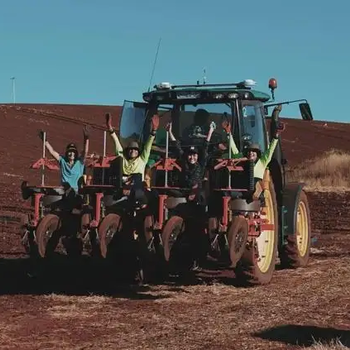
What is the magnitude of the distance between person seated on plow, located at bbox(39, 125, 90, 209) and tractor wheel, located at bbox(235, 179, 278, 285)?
216 centimetres

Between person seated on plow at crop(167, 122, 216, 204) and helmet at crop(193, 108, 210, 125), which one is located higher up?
helmet at crop(193, 108, 210, 125)

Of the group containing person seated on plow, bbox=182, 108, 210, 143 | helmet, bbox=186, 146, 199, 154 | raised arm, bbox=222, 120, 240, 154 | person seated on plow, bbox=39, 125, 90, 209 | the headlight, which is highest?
the headlight

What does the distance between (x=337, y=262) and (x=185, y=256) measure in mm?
3211

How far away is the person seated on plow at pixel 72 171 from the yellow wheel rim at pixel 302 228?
3.85 m

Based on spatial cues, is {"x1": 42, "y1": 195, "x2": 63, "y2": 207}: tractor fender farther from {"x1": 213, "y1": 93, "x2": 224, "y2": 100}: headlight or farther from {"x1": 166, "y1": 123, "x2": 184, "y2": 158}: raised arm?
{"x1": 213, "y1": 93, "x2": 224, "y2": 100}: headlight

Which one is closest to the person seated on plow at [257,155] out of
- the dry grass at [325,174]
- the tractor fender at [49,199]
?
the tractor fender at [49,199]

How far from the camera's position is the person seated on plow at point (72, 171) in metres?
9.68

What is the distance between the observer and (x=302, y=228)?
12.6 metres

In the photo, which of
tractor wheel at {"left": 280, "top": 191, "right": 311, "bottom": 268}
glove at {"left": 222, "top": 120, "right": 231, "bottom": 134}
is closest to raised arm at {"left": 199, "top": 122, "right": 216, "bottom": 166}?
glove at {"left": 222, "top": 120, "right": 231, "bottom": 134}

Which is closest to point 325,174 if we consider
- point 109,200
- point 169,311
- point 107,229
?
point 109,200

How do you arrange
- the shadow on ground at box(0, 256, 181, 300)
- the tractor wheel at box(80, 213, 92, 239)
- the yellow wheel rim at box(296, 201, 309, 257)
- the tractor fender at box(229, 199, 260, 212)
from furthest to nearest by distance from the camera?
the yellow wheel rim at box(296, 201, 309, 257)
the shadow on ground at box(0, 256, 181, 300)
the tractor fender at box(229, 199, 260, 212)
the tractor wheel at box(80, 213, 92, 239)

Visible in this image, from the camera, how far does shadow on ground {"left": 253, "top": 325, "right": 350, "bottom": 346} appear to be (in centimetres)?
A: 696

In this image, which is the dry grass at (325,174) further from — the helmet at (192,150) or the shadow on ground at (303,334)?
the shadow on ground at (303,334)

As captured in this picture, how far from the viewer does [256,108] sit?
1097 cm
